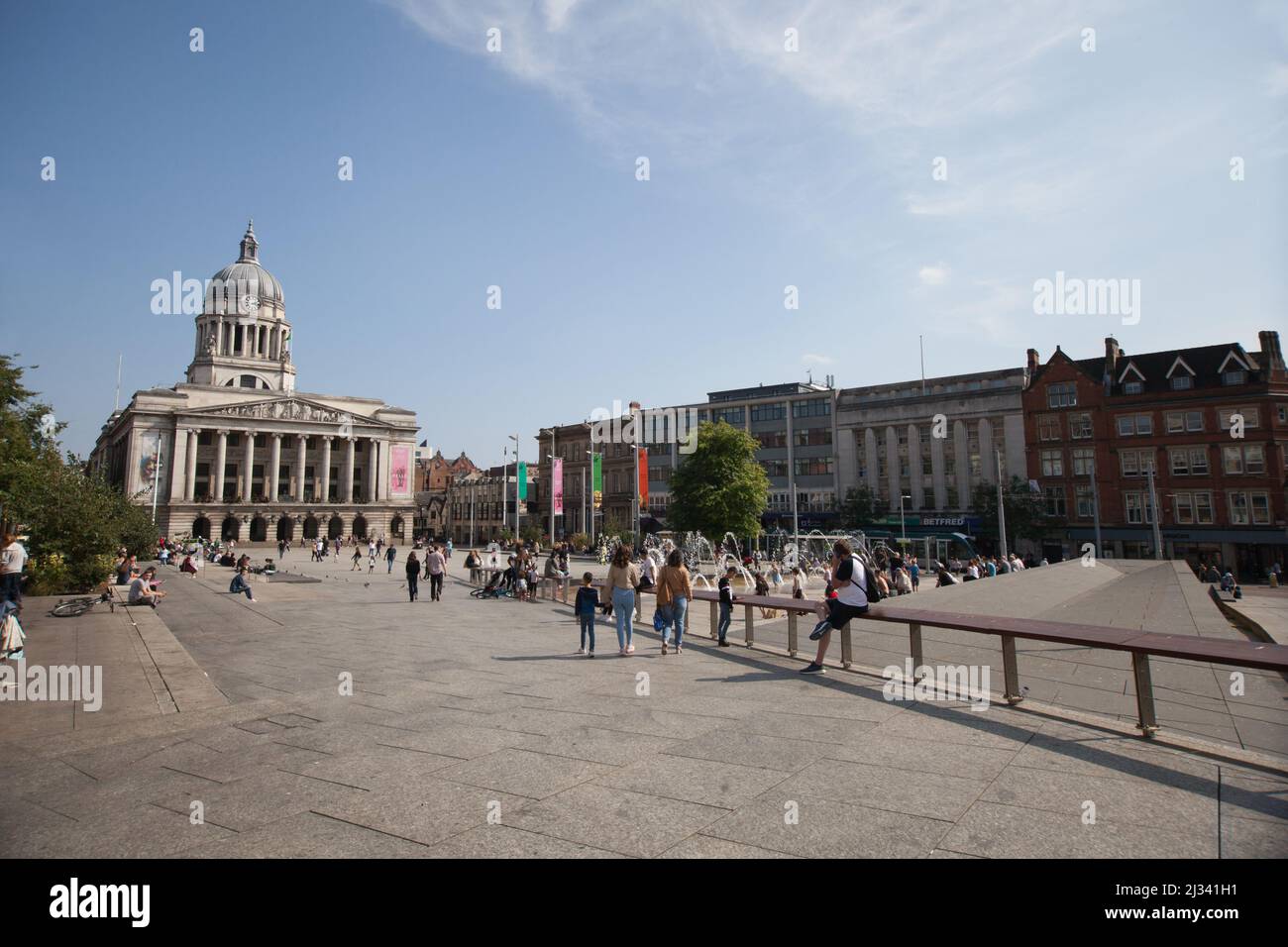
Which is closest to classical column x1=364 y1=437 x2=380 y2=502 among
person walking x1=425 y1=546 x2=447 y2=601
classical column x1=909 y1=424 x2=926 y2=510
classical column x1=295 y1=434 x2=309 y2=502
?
classical column x1=295 y1=434 x2=309 y2=502

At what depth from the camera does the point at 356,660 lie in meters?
11.4

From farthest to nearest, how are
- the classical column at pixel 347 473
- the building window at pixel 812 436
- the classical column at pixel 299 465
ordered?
the classical column at pixel 347 473 < the classical column at pixel 299 465 < the building window at pixel 812 436

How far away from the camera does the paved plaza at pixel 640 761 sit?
431cm

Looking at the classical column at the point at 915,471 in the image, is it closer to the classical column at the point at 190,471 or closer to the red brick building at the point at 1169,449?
the red brick building at the point at 1169,449

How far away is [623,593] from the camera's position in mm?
11891

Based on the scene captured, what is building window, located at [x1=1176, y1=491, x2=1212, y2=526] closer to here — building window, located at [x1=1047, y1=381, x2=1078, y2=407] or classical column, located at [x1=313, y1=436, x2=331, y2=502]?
building window, located at [x1=1047, y1=381, x2=1078, y2=407]

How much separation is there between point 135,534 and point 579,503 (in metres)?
54.8

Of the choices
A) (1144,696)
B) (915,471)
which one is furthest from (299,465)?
(1144,696)

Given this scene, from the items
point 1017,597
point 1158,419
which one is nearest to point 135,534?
point 1017,597

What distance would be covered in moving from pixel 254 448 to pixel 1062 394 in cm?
10370

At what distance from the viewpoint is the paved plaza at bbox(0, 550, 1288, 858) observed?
4309 mm

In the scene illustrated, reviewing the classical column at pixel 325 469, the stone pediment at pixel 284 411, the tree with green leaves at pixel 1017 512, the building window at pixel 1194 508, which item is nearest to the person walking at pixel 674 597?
the tree with green leaves at pixel 1017 512

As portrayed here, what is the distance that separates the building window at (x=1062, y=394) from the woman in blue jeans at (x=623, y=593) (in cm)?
5897
